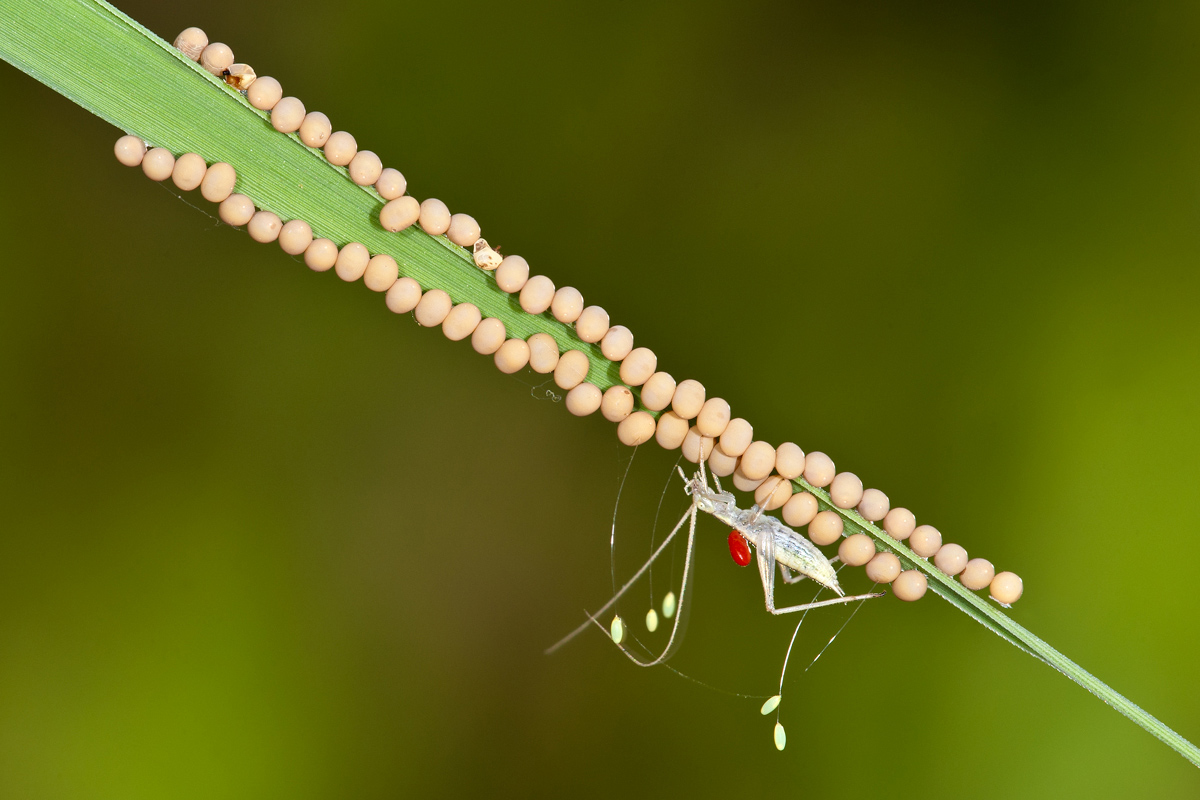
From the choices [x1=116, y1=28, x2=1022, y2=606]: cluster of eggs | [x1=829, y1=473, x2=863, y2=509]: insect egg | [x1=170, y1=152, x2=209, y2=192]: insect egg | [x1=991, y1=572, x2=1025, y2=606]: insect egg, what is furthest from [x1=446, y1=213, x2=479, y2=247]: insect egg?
[x1=991, y1=572, x2=1025, y2=606]: insect egg

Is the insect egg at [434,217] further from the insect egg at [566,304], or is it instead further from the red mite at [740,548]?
the red mite at [740,548]

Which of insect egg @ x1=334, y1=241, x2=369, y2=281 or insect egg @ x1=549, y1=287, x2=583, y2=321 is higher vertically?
insect egg @ x1=549, y1=287, x2=583, y2=321

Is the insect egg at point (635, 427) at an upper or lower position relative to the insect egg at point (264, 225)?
upper

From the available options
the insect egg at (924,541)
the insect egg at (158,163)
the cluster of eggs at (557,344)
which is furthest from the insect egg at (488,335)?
the insect egg at (924,541)

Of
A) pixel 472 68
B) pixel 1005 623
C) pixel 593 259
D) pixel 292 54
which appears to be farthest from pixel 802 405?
pixel 292 54

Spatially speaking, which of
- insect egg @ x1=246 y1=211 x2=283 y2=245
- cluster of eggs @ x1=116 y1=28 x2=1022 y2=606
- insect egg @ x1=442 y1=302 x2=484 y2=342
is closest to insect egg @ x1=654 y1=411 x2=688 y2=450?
cluster of eggs @ x1=116 y1=28 x2=1022 y2=606

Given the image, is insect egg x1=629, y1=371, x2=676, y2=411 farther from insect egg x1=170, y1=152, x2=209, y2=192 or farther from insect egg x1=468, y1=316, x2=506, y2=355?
insect egg x1=170, y1=152, x2=209, y2=192

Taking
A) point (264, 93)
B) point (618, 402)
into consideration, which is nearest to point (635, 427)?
point (618, 402)

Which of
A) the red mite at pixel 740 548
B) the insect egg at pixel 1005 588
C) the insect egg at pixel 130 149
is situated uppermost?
the insect egg at pixel 1005 588

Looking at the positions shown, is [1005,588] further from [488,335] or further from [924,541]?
[488,335]

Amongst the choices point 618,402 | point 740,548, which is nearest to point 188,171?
point 618,402

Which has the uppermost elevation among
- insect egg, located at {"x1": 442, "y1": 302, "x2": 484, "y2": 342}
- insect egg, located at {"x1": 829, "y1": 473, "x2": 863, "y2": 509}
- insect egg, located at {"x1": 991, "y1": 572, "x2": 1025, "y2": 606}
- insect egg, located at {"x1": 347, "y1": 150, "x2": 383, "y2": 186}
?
insect egg, located at {"x1": 991, "y1": 572, "x2": 1025, "y2": 606}
